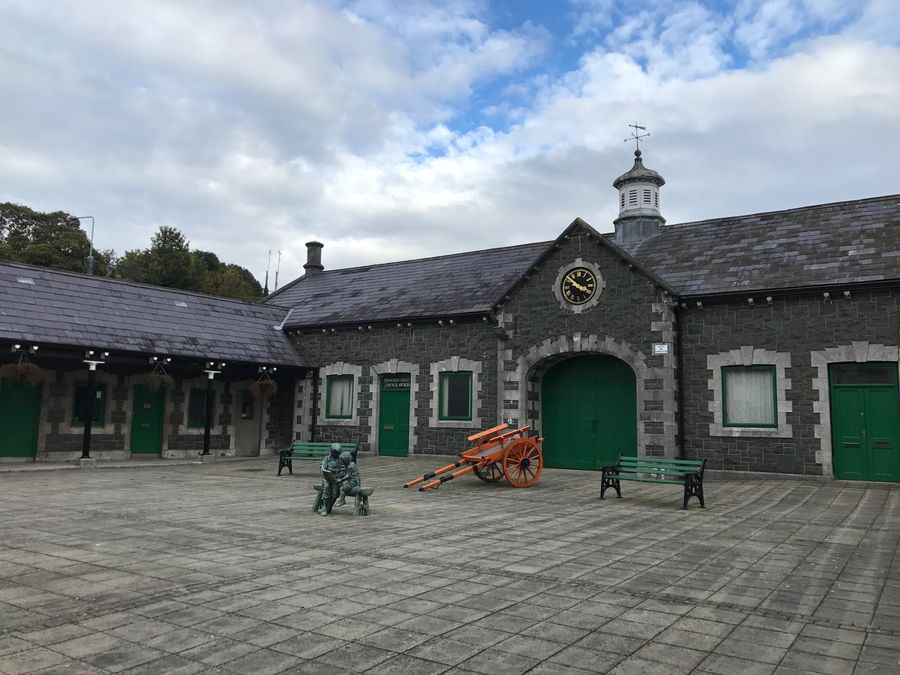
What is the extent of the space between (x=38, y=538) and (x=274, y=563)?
10.4 ft

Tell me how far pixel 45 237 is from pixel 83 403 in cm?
2858

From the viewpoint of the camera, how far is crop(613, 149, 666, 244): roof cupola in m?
19.2

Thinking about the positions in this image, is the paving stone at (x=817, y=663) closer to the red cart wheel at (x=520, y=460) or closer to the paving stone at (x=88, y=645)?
the paving stone at (x=88, y=645)

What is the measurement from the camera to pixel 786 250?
15383mm

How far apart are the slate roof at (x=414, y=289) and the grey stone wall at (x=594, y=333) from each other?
1.16m

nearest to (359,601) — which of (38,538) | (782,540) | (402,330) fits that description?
(38,538)

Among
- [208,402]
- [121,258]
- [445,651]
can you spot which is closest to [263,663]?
[445,651]

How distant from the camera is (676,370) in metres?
15.3

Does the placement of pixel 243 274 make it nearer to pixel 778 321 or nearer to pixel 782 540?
pixel 778 321

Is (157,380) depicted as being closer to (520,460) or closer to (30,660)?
(520,460)

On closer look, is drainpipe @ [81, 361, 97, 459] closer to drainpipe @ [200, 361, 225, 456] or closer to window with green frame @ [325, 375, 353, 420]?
drainpipe @ [200, 361, 225, 456]

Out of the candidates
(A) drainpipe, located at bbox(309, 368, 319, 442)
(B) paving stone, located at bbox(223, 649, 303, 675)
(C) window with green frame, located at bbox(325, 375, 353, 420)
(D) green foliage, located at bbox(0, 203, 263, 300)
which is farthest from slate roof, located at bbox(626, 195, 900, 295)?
A: (D) green foliage, located at bbox(0, 203, 263, 300)

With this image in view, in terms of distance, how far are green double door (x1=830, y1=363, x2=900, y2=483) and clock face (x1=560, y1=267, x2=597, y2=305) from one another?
5.42m

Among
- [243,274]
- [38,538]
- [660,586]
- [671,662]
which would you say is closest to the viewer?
[671,662]
